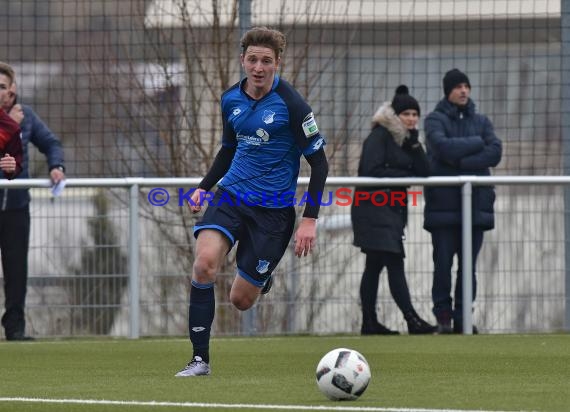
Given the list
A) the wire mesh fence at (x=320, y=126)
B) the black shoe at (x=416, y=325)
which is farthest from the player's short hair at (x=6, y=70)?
the black shoe at (x=416, y=325)

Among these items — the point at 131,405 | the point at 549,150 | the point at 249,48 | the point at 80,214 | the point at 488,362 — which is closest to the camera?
the point at 131,405

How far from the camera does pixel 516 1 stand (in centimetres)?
1525

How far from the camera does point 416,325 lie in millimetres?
12609

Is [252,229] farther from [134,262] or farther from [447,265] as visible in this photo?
[447,265]

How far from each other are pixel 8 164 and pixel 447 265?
3918mm

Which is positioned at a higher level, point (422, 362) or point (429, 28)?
point (429, 28)

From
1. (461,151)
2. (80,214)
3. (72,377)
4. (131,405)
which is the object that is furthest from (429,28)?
(131,405)

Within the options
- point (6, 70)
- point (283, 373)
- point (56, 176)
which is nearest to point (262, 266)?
point (283, 373)

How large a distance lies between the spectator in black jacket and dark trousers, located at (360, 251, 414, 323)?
2636mm

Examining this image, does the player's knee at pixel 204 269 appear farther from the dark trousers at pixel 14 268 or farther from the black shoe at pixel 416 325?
the black shoe at pixel 416 325

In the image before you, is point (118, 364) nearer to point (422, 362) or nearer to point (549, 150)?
point (422, 362)

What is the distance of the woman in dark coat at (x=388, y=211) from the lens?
12609 millimetres

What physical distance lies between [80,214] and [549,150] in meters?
4.85

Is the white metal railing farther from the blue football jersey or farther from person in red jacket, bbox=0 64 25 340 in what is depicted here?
the blue football jersey
